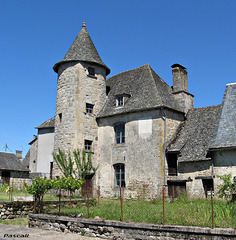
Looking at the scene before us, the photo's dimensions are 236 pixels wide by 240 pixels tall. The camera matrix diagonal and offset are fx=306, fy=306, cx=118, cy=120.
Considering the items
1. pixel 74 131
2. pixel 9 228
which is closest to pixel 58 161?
pixel 74 131

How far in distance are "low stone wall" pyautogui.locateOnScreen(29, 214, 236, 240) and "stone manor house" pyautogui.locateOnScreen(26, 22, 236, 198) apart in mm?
9018

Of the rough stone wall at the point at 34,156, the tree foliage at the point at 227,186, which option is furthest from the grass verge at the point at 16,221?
the rough stone wall at the point at 34,156

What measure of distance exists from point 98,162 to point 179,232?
15.1m

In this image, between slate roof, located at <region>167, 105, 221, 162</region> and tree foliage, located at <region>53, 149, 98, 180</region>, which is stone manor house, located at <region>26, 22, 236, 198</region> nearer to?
slate roof, located at <region>167, 105, 221, 162</region>

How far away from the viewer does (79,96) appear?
22766 millimetres

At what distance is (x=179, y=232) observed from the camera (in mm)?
8367

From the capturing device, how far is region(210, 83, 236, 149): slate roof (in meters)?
16.5

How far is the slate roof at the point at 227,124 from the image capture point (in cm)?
1652

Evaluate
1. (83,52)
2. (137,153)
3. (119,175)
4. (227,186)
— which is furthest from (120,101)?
(227,186)

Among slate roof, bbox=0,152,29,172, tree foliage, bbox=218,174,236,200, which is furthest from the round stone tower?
tree foliage, bbox=218,174,236,200

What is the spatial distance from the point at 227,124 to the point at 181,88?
6.22 meters

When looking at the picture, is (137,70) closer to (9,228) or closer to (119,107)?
(119,107)

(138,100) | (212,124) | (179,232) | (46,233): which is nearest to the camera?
(179,232)

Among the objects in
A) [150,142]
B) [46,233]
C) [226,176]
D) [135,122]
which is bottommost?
[46,233]
